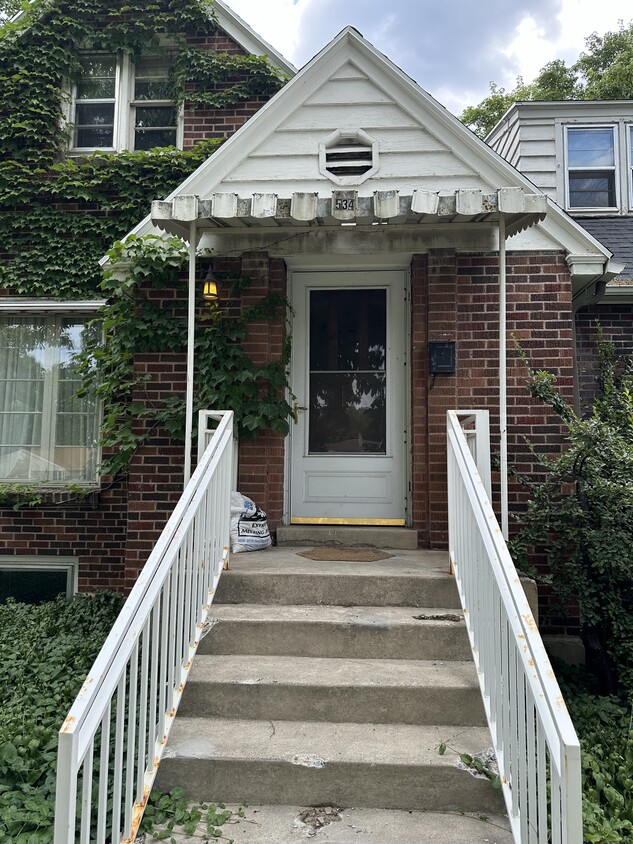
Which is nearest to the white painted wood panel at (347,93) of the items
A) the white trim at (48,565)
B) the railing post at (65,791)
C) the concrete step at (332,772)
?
the concrete step at (332,772)

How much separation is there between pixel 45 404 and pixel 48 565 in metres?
1.63

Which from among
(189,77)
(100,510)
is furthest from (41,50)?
(100,510)

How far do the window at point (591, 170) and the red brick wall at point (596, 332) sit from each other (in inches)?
79.0

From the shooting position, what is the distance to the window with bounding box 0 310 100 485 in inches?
257

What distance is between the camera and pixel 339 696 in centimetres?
317

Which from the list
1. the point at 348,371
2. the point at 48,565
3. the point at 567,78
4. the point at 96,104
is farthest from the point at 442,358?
the point at 567,78

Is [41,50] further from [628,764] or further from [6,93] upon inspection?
[628,764]

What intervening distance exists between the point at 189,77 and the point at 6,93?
196 centimetres

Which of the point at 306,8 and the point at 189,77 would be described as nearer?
the point at 189,77

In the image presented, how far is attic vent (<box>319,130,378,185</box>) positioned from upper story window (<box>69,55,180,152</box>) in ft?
9.59

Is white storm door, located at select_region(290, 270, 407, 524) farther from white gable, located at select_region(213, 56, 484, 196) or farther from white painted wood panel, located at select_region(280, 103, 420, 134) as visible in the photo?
white painted wood panel, located at select_region(280, 103, 420, 134)

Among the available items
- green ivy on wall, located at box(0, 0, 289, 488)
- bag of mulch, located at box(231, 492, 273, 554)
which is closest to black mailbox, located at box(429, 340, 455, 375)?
bag of mulch, located at box(231, 492, 273, 554)

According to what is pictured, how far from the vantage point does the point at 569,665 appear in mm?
4598

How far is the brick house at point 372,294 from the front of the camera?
480 centimetres
